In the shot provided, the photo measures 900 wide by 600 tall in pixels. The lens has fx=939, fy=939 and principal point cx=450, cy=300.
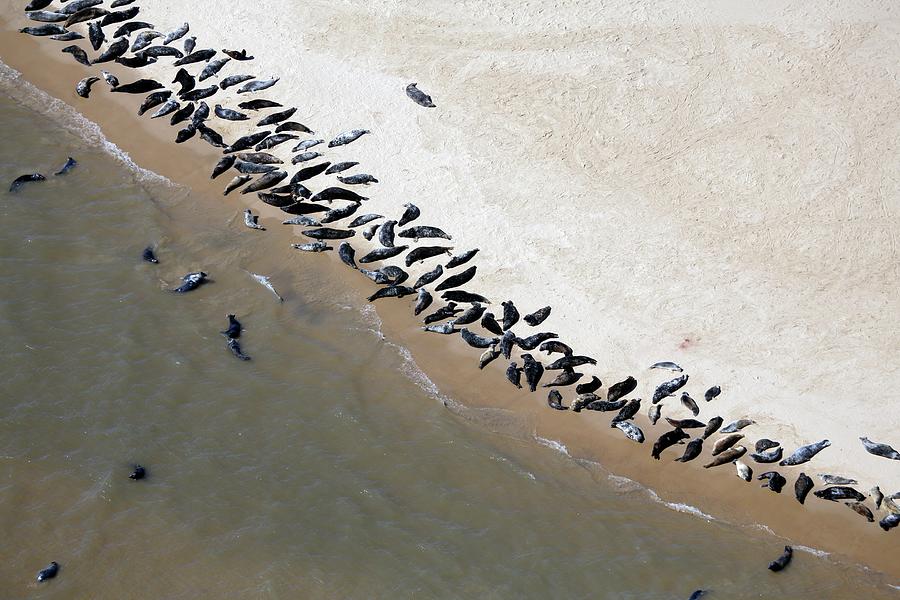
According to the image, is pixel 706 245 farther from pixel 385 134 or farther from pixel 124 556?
pixel 124 556

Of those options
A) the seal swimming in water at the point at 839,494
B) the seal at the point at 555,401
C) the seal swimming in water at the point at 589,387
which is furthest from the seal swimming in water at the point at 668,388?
the seal swimming in water at the point at 839,494

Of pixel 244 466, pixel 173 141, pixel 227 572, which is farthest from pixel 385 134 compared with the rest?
pixel 227 572

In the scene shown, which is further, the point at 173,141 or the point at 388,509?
the point at 173,141

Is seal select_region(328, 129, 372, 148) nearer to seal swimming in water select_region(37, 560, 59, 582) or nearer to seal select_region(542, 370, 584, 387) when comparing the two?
seal select_region(542, 370, 584, 387)

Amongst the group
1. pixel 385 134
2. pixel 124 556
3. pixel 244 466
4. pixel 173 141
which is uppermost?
pixel 385 134

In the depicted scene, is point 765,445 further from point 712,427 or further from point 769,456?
point 712,427

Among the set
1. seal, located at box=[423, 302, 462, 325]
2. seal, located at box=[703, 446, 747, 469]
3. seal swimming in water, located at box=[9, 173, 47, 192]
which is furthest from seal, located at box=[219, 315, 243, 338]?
seal, located at box=[703, 446, 747, 469]

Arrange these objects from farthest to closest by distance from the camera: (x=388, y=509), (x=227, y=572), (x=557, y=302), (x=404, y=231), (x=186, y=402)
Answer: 1. (x=404, y=231)
2. (x=557, y=302)
3. (x=186, y=402)
4. (x=388, y=509)
5. (x=227, y=572)
